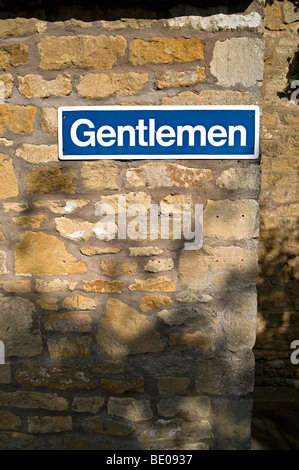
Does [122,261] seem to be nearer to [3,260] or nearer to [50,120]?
[3,260]

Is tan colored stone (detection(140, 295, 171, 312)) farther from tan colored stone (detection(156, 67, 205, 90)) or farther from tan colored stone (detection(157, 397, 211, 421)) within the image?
tan colored stone (detection(156, 67, 205, 90))

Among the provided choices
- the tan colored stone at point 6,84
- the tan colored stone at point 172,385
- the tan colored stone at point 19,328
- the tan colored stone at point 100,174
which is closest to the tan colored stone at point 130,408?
the tan colored stone at point 172,385

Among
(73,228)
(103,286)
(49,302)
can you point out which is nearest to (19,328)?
(49,302)

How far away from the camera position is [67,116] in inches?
70.1

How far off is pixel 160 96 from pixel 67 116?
0.46 metres

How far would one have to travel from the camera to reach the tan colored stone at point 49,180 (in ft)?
5.95

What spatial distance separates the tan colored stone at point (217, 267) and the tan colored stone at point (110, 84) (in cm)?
85

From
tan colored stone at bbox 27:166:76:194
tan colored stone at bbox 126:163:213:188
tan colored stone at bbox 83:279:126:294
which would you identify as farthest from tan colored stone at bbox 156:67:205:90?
tan colored stone at bbox 83:279:126:294

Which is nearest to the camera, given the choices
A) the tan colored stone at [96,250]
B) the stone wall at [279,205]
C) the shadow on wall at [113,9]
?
the shadow on wall at [113,9]

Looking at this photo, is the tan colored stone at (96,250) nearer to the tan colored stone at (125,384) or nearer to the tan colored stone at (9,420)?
the tan colored stone at (125,384)

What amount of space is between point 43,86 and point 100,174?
503mm
